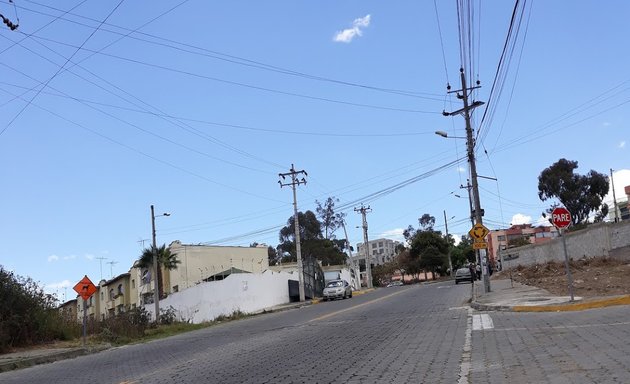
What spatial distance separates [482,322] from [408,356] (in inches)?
235

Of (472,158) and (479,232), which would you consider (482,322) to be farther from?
(472,158)

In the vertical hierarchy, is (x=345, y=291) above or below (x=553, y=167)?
below

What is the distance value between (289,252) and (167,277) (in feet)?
141

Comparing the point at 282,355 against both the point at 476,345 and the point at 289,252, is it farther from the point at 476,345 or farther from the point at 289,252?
the point at 289,252

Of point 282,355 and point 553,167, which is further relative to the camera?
point 553,167

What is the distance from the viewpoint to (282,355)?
39.8 feet

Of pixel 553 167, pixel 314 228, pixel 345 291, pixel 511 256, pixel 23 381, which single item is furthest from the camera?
pixel 314 228

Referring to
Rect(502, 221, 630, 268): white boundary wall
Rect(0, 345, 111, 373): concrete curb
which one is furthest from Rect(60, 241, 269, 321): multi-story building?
Rect(0, 345, 111, 373): concrete curb

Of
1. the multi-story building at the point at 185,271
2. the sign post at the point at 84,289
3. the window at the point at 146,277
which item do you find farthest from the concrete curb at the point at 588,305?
the window at the point at 146,277

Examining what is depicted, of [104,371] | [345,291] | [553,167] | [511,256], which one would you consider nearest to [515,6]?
[104,371]

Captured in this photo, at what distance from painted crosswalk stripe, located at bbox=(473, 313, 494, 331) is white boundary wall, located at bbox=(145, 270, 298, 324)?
24.8 m

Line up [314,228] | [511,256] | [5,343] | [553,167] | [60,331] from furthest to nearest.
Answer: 1. [314,228]
2. [553,167]
3. [511,256]
4. [60,331]
5. [5,343]

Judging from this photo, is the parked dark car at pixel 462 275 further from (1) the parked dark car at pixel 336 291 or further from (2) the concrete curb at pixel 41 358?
(2) the concrete curb at pixel 41 358

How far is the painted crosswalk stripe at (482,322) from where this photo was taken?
14.5 m
